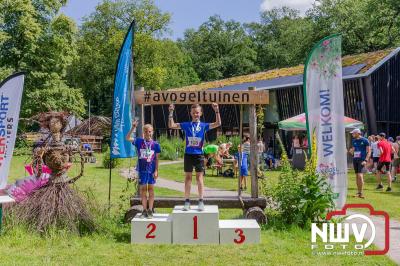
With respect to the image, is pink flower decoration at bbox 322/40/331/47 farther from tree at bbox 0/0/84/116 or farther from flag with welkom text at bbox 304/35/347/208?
tree at bbox 0/0/84/116

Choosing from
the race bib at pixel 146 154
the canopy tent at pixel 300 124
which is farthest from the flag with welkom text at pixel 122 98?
the canopy tent at pixel 300 124

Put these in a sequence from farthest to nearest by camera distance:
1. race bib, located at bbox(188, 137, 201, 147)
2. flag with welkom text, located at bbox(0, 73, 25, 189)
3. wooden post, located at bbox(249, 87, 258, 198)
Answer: wooden post, located at bbox(249, 87, 258, 198)
race bib, located at bbox(188, 137, 201, 147)
flag with welkom text, located at bbox(0, 73, 25, 189)

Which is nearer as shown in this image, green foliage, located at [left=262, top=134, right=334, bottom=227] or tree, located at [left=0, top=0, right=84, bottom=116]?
green foliage, located at [left=262, top=134, right=334, bottom=227]

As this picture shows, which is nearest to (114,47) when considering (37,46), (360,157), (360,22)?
(37,46)

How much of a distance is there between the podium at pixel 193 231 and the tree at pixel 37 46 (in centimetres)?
2874

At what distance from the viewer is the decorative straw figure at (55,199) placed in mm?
8094

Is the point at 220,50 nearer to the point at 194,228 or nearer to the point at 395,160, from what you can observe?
the point at 395,160

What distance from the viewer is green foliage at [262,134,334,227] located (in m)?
8.77

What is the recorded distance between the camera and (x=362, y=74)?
26.1 meters

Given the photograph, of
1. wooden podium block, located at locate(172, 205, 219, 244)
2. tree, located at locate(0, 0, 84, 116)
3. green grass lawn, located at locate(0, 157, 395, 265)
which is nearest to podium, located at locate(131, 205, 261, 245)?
wooden podium block, located at locate(172, 205, 219, 244)

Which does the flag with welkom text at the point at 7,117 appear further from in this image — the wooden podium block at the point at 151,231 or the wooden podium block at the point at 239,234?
the wooden podium block at the point at 239,234

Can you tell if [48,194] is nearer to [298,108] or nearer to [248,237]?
[248,237]

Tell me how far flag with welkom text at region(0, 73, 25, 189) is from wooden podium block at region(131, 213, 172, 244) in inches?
91.5

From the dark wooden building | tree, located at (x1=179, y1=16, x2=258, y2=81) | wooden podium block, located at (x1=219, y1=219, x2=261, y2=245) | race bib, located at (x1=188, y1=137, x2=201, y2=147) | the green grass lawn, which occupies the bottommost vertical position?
the green grass lawn
